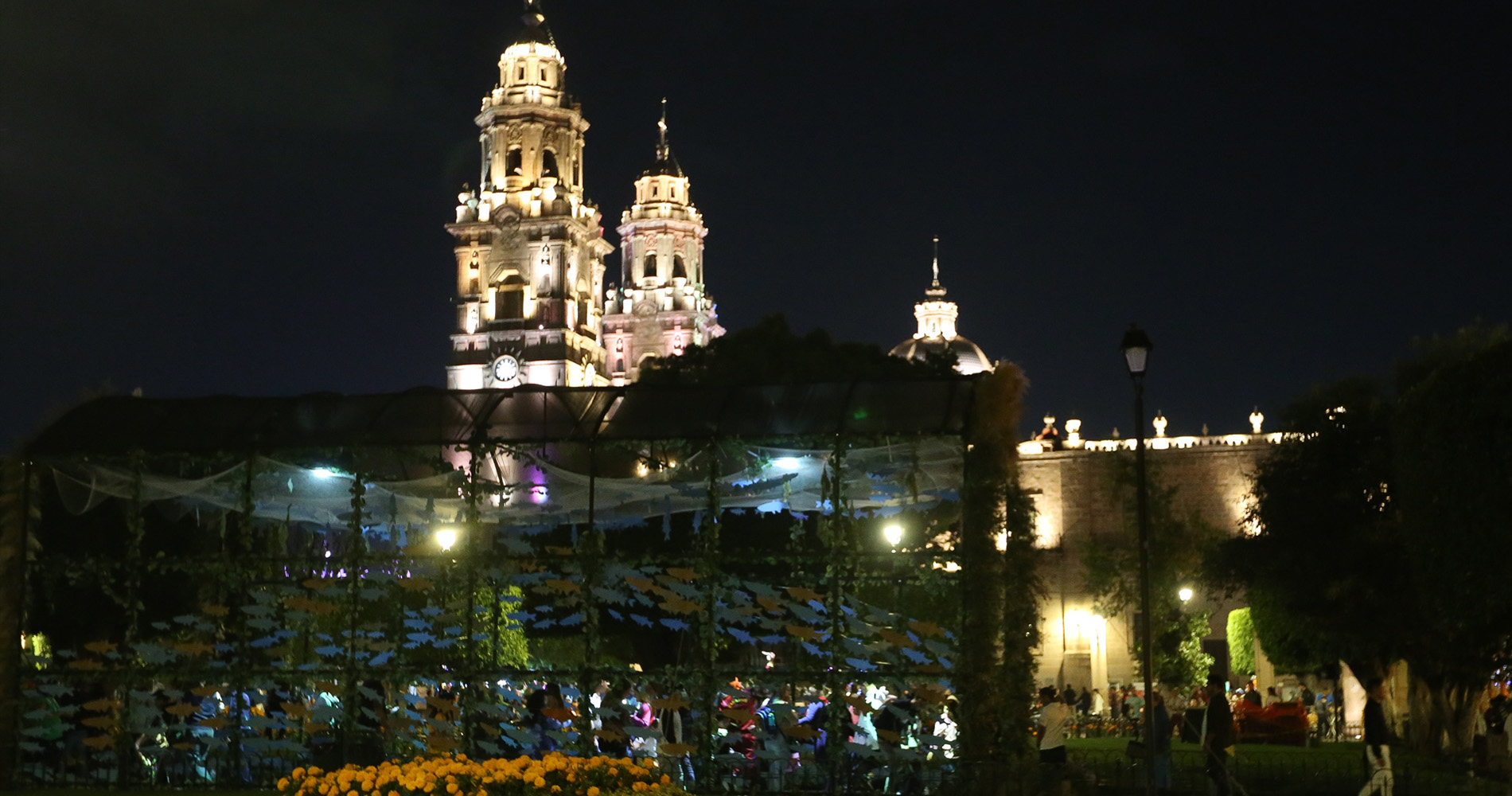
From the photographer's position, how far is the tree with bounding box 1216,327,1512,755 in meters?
18.5

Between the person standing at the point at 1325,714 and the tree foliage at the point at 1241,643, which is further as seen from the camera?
the tree foliage at the point at 1241,643

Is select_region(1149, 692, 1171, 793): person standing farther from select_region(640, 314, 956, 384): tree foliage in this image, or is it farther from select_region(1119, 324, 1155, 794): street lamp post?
select_region(640, 314, 956, 384): tree foliage

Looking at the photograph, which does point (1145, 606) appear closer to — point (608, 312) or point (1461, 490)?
point (1461, 490)

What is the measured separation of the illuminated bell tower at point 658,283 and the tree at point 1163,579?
33.4 metres

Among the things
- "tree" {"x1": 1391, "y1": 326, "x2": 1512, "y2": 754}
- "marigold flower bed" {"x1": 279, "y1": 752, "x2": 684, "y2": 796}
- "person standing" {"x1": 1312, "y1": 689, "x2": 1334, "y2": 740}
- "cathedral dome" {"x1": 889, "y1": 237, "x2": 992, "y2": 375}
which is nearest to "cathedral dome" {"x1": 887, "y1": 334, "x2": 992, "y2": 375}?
"cathedral dome" {"x1": 889, "y1": 237, "x2": 992, "y2": 375}

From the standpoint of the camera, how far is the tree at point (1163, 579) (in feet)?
150

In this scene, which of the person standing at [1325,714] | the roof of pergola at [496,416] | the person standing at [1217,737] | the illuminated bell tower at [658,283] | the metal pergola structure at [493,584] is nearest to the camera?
the person standing at [1217,737]

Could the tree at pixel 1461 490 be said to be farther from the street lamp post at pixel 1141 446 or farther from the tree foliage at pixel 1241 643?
the tree foliage at pixel 1241 643

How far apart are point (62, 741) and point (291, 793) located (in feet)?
27.0

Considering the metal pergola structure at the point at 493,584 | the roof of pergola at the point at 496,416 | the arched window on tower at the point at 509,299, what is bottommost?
the metal pergola structure at the point at 493,584

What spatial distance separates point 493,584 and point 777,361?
93.6ft

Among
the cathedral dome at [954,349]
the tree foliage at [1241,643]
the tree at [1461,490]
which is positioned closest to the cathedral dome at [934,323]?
the cathedral dome at [954,349]

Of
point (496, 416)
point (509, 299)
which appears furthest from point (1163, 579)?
point (509, 299)

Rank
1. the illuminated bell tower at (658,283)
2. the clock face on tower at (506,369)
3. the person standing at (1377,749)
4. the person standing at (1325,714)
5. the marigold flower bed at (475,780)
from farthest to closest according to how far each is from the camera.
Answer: the illuminated bell tower at (658,283), the clock face on tower at (506,369), the person standing at (1325,714), the person standing at (1377,749), the marigold flower bed at (475,780)
